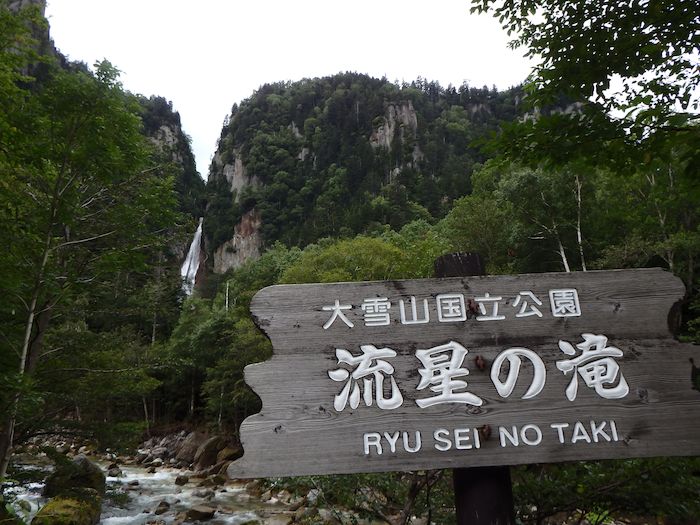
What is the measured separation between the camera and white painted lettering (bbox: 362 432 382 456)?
153 centimetres

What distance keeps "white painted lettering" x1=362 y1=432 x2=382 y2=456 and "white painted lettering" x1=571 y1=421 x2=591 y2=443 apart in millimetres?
682

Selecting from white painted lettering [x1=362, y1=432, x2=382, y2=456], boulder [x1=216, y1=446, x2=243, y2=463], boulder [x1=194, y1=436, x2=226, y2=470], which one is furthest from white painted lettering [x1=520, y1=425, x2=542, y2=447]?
boulder [x1=194, y1=436, x2=226, y2=470]

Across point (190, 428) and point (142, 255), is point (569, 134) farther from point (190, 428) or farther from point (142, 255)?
point (190, 428)

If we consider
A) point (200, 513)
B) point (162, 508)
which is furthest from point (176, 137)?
point (200, 513)

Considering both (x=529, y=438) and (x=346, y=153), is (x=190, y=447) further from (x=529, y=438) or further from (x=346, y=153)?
(x=346, y=153)

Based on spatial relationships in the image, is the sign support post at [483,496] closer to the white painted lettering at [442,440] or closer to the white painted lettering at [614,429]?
the white painted lettering at [442,440]

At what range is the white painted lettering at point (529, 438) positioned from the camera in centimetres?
156

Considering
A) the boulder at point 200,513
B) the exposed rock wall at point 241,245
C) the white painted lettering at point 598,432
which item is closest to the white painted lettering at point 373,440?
the white painted lettering at point 598,432

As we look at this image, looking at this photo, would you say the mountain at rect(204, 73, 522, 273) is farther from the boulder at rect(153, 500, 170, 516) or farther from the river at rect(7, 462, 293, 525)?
the boulder at rect(153, 500, 170, 516)

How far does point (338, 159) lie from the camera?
69500 millimetres

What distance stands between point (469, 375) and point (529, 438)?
0.29m

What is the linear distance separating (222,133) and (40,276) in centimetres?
8460

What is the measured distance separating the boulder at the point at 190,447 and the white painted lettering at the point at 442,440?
62.7ft

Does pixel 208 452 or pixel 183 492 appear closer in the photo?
pixel 183 492
